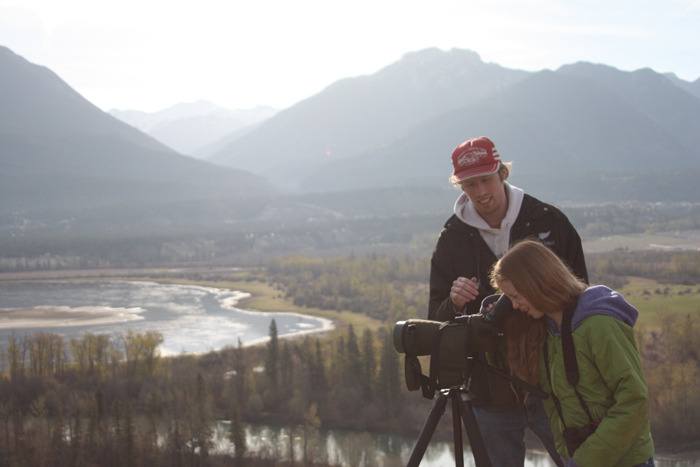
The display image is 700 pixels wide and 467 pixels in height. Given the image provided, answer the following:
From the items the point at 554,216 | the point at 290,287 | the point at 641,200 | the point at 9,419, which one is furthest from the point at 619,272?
the point at 641,200

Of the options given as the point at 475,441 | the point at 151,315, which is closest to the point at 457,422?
the point at 475,441

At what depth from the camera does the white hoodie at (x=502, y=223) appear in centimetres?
306

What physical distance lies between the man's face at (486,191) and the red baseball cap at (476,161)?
0.03m

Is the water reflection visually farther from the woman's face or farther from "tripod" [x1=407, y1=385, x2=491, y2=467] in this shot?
the woman's face

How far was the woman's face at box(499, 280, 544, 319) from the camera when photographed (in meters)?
2.50

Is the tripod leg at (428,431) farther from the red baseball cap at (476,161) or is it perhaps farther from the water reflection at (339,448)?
the water reflection at (339,448)

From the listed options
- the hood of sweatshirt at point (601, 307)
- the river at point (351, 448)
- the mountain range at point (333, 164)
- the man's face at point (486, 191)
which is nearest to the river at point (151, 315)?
the river at point (351, 448)

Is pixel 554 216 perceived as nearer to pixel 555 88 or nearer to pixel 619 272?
pixel 619 272

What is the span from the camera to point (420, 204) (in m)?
124

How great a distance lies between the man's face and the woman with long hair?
1.73ft

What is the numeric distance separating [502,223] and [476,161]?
253mm

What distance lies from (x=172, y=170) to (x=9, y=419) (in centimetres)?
12007

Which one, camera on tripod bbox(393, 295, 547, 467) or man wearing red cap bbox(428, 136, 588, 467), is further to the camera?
man wearing red cap bbox(428, 136, 588, 467)

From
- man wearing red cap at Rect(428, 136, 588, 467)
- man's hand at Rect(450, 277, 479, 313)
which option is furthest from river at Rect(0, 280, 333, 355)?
man's hand at Rect(450, 277, 479, 313)
